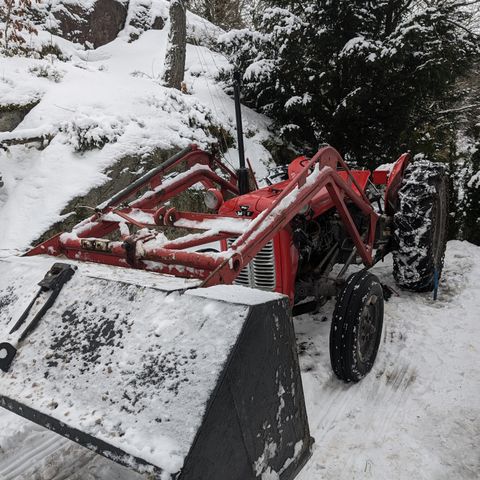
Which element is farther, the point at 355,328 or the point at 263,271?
the point at 263,271

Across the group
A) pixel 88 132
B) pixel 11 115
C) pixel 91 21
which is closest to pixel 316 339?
pixel 88 132

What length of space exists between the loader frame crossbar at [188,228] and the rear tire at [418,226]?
617 mm

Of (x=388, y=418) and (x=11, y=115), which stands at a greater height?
(x=11, y=115)

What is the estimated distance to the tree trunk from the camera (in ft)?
28.9

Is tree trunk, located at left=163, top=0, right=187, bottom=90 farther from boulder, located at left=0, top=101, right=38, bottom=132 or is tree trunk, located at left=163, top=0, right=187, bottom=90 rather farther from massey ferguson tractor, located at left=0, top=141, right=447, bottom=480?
massey ferguson tractor, located at left=0, top=141, right=447, bottom=480

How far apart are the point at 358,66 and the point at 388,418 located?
20.0 feet

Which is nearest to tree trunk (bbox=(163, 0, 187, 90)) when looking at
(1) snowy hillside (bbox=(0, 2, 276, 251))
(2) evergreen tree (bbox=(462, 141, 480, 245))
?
(1) snowy hillside (bbox=(0, 2, 276, 251))

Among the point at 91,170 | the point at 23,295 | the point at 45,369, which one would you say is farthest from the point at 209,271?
the point at 91,170

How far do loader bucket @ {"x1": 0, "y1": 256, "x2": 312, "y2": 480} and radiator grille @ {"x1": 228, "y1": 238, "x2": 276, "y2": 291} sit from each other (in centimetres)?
127

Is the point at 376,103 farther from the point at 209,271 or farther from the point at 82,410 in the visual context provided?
the point at 82,410

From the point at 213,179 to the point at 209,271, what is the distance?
1795 mm

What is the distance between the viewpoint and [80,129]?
5852mm

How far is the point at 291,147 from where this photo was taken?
873cm

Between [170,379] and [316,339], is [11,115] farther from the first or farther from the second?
[170,379]
